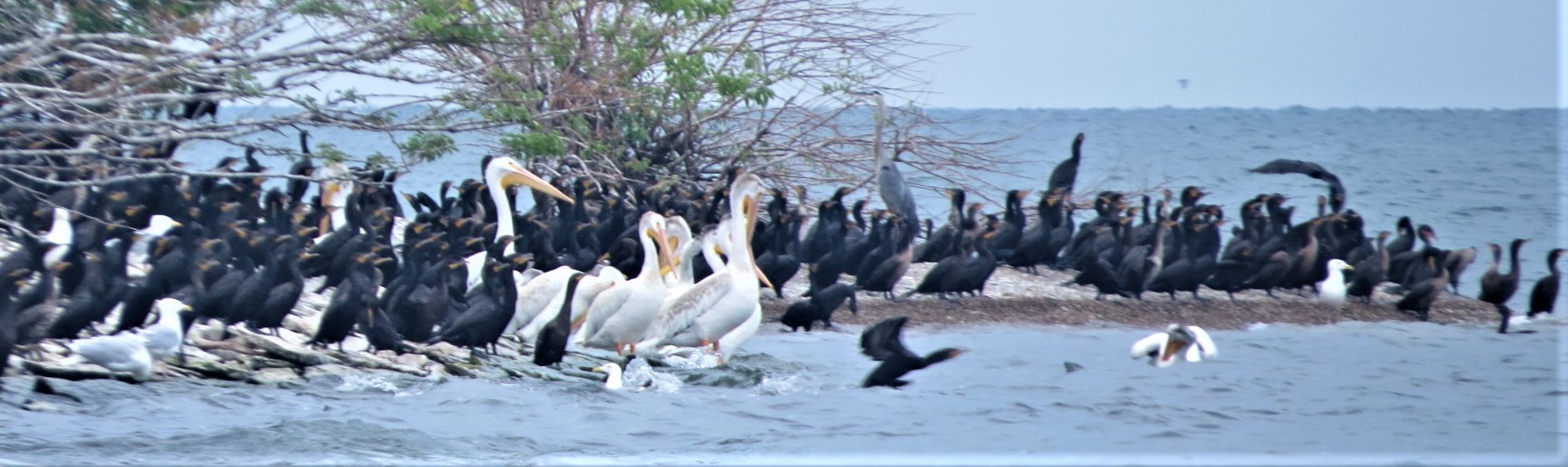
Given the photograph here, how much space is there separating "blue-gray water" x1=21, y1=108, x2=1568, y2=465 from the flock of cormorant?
420 mm

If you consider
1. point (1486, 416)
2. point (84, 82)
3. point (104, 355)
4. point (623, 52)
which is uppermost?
point (623, 52)

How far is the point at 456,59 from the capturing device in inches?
452

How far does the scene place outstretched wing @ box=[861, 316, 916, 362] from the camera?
9992mm

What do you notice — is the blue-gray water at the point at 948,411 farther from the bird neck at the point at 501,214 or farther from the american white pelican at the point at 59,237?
the bird neck at the point at 501,214

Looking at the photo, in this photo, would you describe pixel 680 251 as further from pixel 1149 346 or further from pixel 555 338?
pixel 1149 346

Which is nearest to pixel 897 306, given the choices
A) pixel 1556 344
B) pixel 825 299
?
pixel 825 299

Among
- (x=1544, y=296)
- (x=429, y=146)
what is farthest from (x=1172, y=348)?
(x=429, y=146)

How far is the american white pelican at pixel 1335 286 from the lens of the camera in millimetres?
12805

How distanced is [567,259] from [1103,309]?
11.4 feet

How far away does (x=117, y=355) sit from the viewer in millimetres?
8438

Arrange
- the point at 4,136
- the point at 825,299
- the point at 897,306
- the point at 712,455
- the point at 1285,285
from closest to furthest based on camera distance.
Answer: the point at 712,455 → the point at 4,136 → the point at 825,299 → the point at 897,306 → the point at 1285,285

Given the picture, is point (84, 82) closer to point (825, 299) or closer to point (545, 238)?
point (545, 238)

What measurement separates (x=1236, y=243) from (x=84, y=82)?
7838 millimetres

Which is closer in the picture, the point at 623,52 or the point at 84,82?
the point at 84,82
